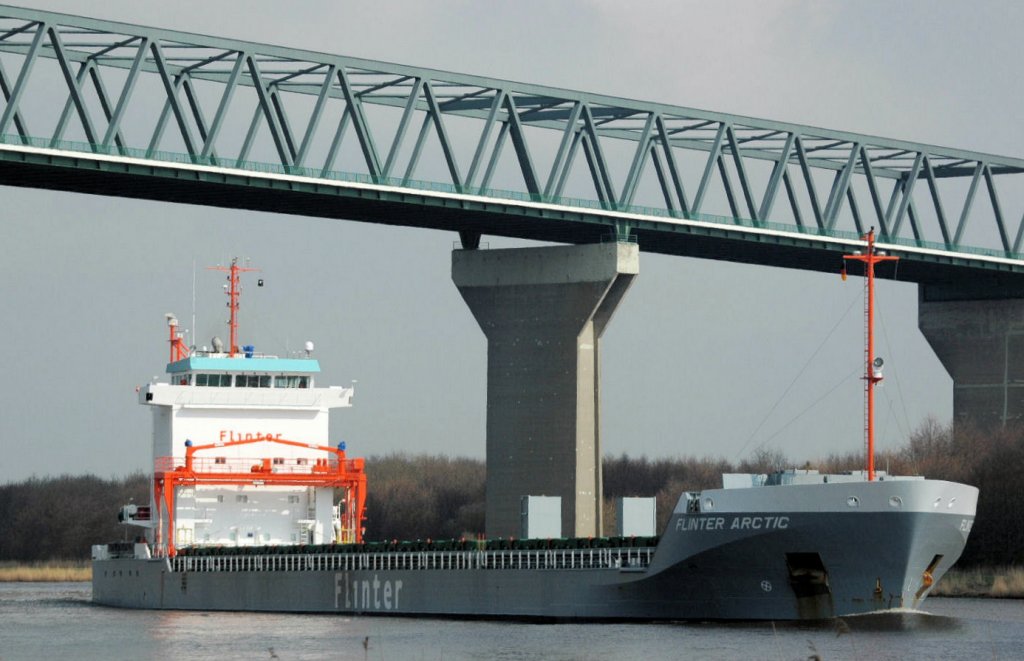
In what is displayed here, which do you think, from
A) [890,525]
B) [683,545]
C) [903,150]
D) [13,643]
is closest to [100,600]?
[13,643]

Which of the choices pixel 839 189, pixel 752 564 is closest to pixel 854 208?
pixel 839 189

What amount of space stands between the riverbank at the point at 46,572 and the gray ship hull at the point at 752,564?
5825cm

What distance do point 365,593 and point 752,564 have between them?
1488 centimetres

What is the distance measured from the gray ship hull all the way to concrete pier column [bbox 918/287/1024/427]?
51830 millimetres

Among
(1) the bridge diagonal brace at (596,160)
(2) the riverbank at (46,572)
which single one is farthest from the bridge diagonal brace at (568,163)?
(2) the riverbank at (46,572)

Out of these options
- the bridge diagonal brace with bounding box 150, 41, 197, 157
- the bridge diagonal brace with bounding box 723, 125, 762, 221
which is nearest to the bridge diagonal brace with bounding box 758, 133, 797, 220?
the bridge diagonal brace with bounding box 723, 125, 762, 221

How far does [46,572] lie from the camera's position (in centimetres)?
11069

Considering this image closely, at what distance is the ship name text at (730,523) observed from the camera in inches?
1827

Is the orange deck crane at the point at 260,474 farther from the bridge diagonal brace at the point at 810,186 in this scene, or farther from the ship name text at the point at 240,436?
the bridge diagonal brace at the point at 810,186

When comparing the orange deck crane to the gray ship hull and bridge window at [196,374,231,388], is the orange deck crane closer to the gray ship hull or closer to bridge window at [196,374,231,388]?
bridge window at [196,374,231,388]

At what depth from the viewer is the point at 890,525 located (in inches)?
1794

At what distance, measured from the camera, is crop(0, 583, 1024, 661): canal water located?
4222 centimetres

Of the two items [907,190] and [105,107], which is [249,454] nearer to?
[105,107]

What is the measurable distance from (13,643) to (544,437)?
3488 cm
